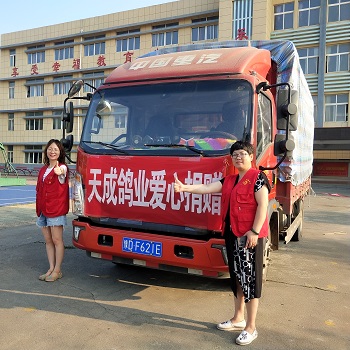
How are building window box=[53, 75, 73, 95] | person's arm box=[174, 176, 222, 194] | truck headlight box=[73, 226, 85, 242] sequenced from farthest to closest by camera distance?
building window box=[53, 75, 73, 95] < truck headlight box=[73, 226, 85, 242] < person's arm box=[174, 176, 222, 194]

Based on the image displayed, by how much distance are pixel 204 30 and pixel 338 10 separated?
1023cm

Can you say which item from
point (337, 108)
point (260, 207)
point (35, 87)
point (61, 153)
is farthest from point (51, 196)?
point (35, 87)

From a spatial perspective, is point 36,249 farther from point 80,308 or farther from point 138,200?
point 138,200

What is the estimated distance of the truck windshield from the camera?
3.51 metres

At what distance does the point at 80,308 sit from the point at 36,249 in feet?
8.80

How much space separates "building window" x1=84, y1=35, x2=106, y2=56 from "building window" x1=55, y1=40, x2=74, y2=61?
5.41 feet

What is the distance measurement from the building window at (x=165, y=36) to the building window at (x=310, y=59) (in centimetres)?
1076

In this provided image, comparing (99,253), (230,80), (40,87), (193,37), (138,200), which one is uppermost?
(193,37)

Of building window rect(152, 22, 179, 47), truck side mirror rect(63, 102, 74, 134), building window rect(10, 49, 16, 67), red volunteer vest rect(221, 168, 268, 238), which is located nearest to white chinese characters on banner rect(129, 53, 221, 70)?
truck side mirror rect(63, 102, 74, 134)

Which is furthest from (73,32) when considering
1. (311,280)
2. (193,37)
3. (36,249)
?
(311,280)

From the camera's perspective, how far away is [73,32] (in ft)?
117

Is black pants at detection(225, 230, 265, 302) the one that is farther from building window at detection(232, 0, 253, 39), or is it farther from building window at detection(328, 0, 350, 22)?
building window at detection(328, 0, 350, 22)

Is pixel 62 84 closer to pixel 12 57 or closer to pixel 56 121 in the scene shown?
pixel 56 121

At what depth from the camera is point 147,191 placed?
3.57 m
